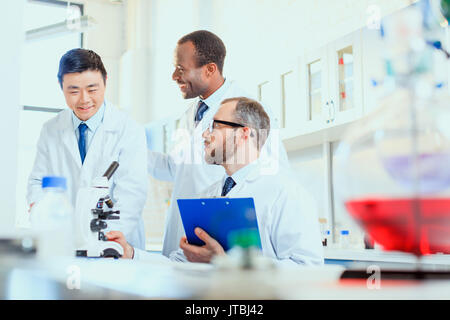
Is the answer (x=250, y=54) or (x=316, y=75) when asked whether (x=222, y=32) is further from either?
(x=316, y=75)

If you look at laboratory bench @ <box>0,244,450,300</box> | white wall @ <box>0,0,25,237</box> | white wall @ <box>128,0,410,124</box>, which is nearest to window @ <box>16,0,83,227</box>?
white wall @ <box>0,0,25,237</box>

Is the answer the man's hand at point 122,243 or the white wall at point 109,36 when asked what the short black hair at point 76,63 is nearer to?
the man's hand at point 122,243

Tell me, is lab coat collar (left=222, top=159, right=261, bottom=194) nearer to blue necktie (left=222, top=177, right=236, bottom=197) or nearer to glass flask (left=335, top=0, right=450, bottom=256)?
blue necktie (left=222, top=177, right=236, bottom=197)

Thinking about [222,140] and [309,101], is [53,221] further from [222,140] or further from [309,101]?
[309,101]

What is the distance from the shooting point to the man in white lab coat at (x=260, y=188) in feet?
4.56

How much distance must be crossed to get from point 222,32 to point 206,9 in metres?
0.18

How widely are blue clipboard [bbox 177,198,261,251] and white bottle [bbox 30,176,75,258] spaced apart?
232mm

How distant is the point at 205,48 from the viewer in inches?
73.5

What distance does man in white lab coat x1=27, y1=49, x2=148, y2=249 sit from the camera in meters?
1.31

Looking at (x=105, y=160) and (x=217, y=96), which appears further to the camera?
(x=217, y=96)

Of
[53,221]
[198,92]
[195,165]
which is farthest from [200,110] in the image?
[53,221]

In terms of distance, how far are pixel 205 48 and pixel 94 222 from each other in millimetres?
946

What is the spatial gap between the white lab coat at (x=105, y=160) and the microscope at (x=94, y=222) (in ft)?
0.65
